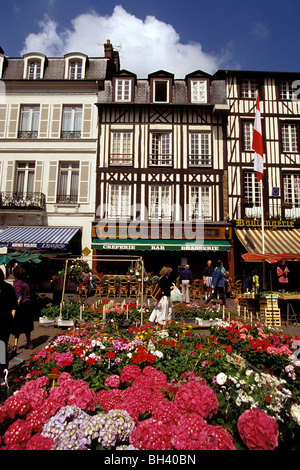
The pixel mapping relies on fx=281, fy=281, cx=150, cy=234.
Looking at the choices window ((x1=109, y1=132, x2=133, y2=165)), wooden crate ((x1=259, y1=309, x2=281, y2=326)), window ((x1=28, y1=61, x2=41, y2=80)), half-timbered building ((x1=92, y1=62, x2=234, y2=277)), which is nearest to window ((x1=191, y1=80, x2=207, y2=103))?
half-timbered building ((x1=92, y1=62, x2=234, y2=277))

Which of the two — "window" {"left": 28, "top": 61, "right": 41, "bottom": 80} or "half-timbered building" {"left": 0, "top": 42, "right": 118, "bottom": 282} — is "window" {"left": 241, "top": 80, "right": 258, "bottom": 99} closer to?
"half-timbered building" {"left": 0, "top": 42, "right": 118, "bottom": 282}

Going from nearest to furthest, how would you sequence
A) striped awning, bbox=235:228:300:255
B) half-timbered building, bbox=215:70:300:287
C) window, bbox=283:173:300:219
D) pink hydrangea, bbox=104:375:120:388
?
pink hydrangea, bbox=104:375:120:388, striped awning, bbox=235:228:300:255, half-timbered building, bbox=215:70:300:287, window, bbox=283:173:300:219

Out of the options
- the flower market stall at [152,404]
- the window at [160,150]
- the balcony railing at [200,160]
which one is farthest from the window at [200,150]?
the flower market stall at [152,404]

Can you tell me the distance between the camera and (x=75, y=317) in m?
6.80

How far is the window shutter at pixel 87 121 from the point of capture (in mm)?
14594

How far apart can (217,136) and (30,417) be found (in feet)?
48.9

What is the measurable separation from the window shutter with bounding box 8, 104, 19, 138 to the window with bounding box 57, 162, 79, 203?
2.97 m

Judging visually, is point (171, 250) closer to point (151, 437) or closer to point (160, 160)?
point (160, 160)

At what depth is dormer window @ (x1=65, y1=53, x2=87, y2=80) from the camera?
1505cm

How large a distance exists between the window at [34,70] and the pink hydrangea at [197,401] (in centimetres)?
1742

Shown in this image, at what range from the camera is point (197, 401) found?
1956 mm

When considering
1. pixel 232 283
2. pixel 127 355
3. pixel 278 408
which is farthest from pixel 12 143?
pixel 278 408

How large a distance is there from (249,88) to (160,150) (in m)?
5.92

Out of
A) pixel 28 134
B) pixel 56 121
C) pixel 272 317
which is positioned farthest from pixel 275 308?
pixel 28 134
